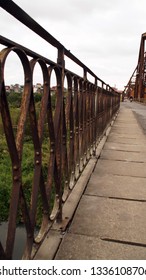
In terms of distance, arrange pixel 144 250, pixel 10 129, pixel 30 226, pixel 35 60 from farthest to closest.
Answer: pixel 144 250
pixel 30 226
pixel 35 60
pixel 10 129

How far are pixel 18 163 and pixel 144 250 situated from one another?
1162 mm

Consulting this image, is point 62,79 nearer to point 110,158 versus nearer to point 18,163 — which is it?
point 18,163

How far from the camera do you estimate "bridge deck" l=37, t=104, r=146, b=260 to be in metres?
1.92

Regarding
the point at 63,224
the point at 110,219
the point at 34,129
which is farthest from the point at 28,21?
Answer: the point at 110,219

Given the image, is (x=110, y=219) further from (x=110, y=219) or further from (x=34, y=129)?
(x=34, y=129)

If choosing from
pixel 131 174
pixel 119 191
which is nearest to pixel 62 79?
pixel 119 191

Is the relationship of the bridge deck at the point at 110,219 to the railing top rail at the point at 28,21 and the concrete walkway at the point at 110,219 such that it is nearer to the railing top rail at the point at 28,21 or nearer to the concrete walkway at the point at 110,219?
the concrete walkway at the point at 110,219

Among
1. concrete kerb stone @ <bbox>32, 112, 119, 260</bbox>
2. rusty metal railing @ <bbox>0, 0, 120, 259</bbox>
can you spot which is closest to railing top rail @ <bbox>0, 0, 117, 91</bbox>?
rusty metal railing @ <bbox>0, 0, 120, 259</bbox>

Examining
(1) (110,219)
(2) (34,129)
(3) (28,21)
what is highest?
(3) (28,21)

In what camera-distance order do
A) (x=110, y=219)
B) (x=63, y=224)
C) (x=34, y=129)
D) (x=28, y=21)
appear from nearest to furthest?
(x=28, y=21)
(x=34, y=129)
(x=63, y=224)
(x=110, y=219)

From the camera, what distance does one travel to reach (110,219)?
240cm

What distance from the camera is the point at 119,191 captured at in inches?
122

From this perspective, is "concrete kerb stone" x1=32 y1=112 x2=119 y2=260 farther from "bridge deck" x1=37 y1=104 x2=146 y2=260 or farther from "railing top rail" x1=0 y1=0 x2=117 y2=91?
"railing top rail" x1=0 y1=0 x2=117 y2=91

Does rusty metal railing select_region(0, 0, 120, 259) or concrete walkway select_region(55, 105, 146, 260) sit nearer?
rusty metal railing select_region(0, 0, 120, 259)
